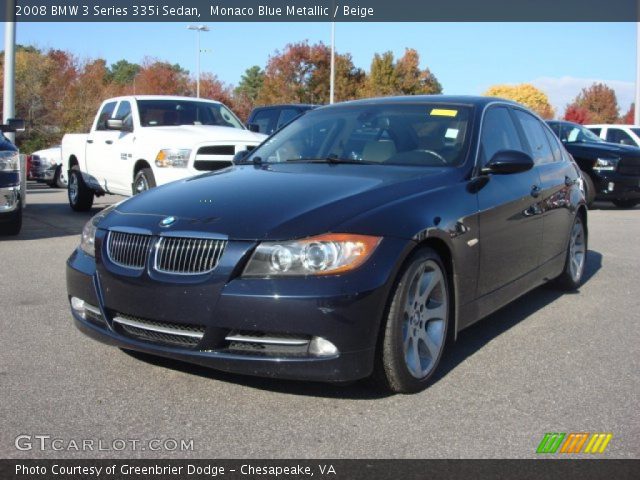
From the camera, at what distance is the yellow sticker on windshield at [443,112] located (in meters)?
5.02

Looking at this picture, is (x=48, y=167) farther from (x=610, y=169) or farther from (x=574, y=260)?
(x=574, y=260)

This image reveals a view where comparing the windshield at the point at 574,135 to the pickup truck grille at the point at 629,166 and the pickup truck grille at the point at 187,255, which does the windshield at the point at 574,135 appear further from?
the pickup truck grille at the point at 187,255

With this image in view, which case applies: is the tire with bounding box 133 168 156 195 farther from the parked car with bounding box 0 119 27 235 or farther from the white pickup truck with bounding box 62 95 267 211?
the parked car with bounding box 0 119 27 235

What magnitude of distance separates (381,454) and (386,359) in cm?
62

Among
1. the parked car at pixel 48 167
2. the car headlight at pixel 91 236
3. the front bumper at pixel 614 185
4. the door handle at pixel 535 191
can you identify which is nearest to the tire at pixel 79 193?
the parked car at pixel 48 167

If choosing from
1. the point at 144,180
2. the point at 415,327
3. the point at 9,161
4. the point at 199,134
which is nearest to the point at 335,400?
the point at 415,327

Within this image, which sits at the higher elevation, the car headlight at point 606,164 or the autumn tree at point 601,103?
the autumn tree at point 601,103

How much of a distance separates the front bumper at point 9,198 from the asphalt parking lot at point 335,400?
377cm

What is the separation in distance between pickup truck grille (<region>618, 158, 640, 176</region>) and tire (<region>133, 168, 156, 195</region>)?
8.96 metres

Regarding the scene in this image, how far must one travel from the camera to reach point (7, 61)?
58.1 ft

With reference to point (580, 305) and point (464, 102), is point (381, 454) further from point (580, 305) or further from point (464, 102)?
point (580, 305)

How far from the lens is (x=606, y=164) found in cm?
1436

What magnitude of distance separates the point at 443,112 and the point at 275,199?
1.64 meters
